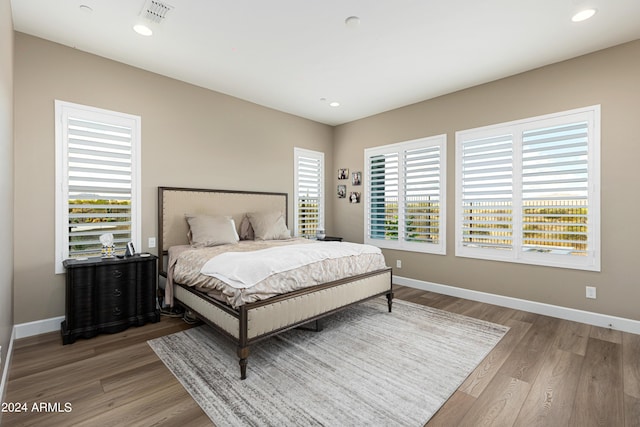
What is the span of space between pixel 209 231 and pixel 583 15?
4.21 metres

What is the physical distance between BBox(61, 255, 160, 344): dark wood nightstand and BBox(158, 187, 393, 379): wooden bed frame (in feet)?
1.08

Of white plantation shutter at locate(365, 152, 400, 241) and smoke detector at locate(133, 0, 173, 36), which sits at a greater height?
smoke detector at locate(133, 0, 173, 36)

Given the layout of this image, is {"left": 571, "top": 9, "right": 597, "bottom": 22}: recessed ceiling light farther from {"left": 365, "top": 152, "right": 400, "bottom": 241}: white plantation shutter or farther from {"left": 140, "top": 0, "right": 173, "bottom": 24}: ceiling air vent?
{"left": 140, "top": 0, "right": 173, "bottom": 24}: ceiling air vent

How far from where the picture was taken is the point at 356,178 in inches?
218

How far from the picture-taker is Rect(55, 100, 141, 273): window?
3.04 m

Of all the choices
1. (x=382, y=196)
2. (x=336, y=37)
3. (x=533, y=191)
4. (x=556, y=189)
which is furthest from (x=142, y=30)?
(x=556, y=189)

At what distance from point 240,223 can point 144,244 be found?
49.6 inches

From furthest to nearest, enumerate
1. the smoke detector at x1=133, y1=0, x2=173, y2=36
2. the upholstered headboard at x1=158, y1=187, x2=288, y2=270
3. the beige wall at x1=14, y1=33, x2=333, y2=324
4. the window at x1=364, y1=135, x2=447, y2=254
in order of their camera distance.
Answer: the window at x1=364, y1=135, x2=447, y2=254 → the upholstered headboard at x1=158, y1=187, x2=288, y2=270 → the beige wall at x1=14, y1=33, x2=333, y2=324 → the smoke detector at x1=133, y1=0, x2=173, y2=36

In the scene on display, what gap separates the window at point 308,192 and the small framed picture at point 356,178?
596 mm

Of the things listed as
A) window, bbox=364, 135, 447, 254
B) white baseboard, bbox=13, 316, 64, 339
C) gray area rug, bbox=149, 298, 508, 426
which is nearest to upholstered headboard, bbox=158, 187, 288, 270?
white baseboard, bbox=13, 316, 64, 339

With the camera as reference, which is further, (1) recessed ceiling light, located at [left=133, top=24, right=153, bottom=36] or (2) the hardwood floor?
(1) recessed ceiling light, located at [left=133, top=24, right=153, bottom=36]

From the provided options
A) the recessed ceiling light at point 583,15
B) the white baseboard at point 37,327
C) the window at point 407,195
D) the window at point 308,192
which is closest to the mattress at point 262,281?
the white baseboard at point 37,327

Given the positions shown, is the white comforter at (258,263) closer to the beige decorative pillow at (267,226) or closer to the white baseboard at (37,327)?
the beige decorative pillow at (267,226)

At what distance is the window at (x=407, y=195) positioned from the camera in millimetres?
4443
